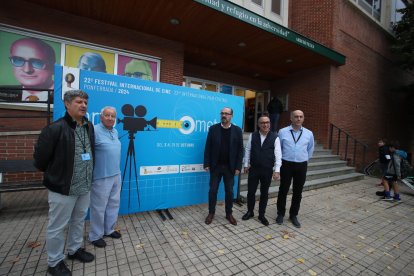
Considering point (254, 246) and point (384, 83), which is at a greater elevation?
point (384, 83)

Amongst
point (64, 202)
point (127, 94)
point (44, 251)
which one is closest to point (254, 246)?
point (64, 202)

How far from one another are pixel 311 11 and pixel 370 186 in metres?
7.63

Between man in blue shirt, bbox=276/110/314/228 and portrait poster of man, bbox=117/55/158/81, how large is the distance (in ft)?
16.8

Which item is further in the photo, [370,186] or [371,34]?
[371,34]

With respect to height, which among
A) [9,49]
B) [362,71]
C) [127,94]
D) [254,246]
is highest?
[362,71]

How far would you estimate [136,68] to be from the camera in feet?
23.4

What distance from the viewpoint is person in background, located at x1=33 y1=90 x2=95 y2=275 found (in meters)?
2.14

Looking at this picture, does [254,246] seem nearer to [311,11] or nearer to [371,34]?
[311,11]

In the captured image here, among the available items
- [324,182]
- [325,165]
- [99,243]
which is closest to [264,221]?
[99,243]

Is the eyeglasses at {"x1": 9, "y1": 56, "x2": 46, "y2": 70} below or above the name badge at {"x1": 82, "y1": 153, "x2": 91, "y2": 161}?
above

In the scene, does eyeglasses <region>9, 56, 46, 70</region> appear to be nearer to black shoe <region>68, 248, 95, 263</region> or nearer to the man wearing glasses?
the man wearing glasses

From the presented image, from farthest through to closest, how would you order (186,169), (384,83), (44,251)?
(384,83) < (186,169) < (44,251)

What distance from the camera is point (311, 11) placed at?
9828mm

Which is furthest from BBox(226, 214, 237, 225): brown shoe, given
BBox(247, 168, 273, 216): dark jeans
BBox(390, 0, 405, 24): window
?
BBox(390, 0, 405, 24): window
